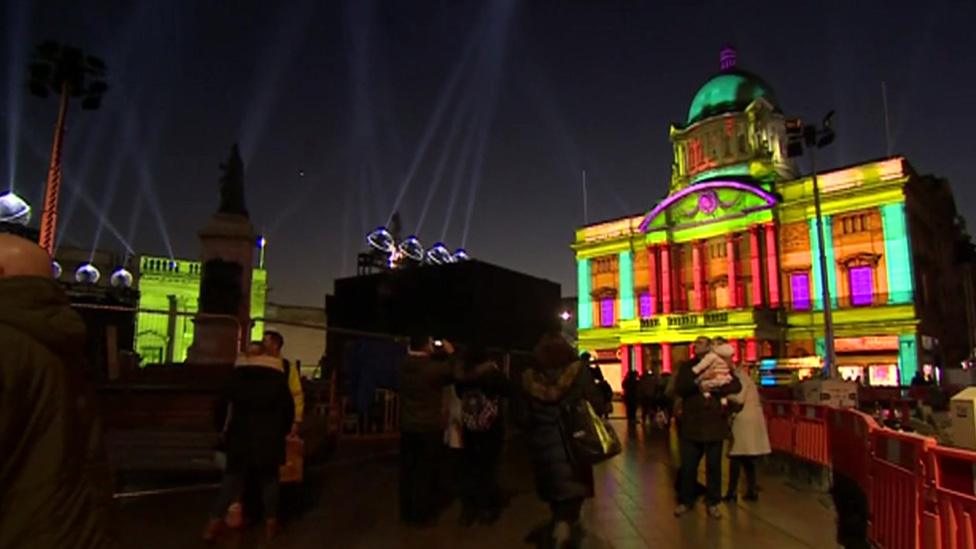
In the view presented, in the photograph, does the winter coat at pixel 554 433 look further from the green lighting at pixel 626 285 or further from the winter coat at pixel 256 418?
the green lighting at pixel 626 285

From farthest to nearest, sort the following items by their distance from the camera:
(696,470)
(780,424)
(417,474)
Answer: (780,424), (696,470), (417,474)

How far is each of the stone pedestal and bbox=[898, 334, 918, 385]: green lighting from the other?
33443 mm

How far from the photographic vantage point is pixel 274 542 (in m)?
5.67

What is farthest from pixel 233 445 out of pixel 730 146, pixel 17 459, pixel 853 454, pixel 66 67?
pixel 730 146

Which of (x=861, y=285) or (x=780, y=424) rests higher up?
(x=861, y=285)

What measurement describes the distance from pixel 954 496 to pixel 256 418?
5.21 metres

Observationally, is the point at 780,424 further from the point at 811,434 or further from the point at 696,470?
the point at 696,470

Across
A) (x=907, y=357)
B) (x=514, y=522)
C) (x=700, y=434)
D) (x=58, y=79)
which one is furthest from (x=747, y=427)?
(x=907, y=357)

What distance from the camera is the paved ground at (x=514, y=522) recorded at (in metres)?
5.75

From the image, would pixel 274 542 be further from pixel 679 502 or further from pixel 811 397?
pixel 811 397

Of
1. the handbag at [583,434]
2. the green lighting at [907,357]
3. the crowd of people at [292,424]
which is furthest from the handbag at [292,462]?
the green lighting at [907,357]

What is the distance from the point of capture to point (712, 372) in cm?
688

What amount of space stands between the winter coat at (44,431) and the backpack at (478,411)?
4.92m

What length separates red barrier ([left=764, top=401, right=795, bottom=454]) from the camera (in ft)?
36.8
